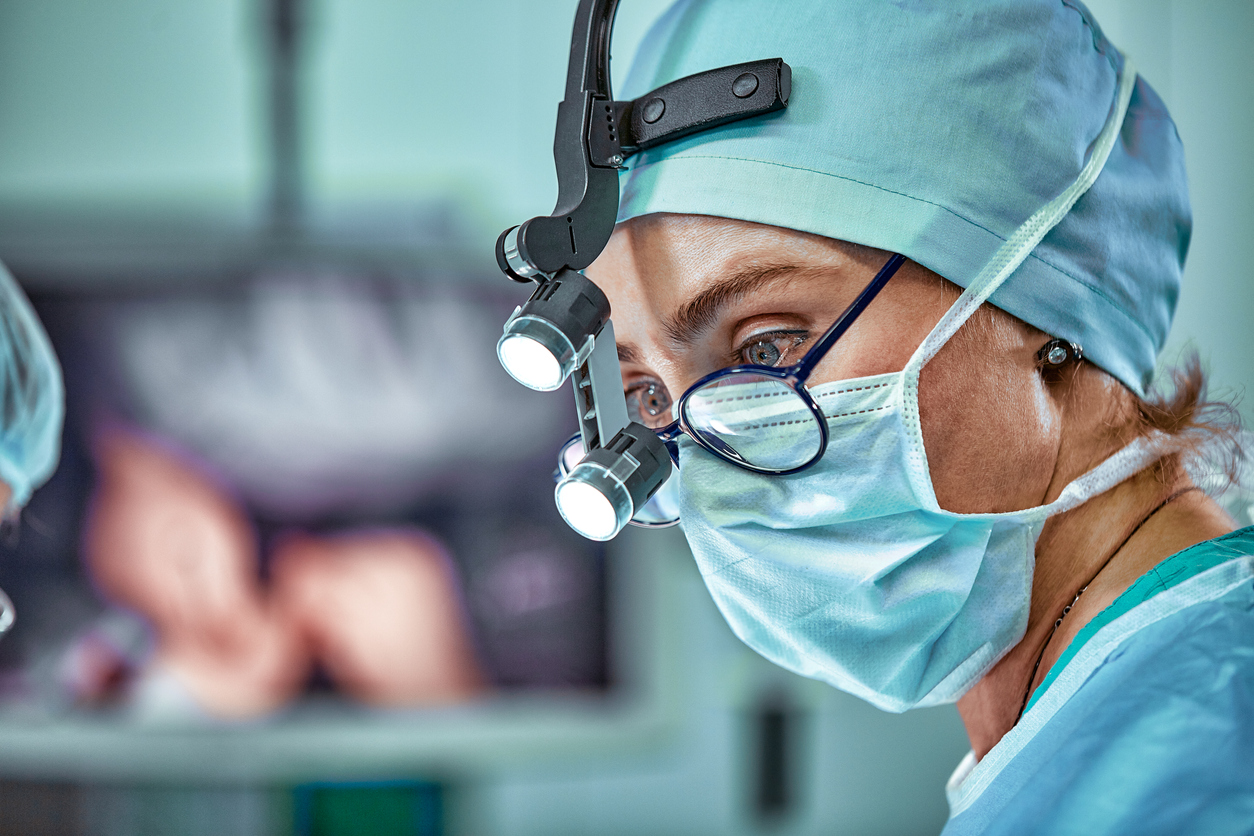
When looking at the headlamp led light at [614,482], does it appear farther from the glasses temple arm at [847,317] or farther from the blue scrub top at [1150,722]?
the blue scrub top at [1150,722]

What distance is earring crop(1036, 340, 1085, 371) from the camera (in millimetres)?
766

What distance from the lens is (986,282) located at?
2.42ft

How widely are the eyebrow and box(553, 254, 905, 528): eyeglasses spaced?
5 centimetres

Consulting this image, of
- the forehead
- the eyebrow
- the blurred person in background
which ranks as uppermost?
the blurred person in background

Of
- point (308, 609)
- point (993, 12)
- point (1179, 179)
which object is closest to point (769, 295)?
point (993, 12)

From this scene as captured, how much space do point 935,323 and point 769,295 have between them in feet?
0.47

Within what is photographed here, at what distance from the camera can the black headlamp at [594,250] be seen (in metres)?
0.70

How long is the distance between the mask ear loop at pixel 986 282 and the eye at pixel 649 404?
29cm

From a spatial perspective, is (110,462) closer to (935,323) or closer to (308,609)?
(308,609)

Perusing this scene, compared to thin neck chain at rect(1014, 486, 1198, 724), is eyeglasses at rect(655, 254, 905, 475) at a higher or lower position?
higher

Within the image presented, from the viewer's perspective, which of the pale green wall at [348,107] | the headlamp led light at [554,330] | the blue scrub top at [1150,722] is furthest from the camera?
the pale green wall at [348,107]

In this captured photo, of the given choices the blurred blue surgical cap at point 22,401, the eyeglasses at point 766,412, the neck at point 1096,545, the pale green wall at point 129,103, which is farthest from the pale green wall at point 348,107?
the neck at point 1096,545

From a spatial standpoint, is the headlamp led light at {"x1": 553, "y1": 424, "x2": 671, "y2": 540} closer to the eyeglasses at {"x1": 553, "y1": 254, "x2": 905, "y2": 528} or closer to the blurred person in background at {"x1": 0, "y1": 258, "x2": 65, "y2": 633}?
the eyeglasses at {"x1": 553, "y1": 254, "x2": 905, "y2": 528}

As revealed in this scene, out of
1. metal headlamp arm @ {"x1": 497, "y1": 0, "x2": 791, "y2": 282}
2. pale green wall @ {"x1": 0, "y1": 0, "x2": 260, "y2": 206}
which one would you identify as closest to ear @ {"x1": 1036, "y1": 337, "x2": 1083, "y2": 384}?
metal headlamp arm @ {"x1": 497, "y1": 0, "x2": 791, "y2": 282}
